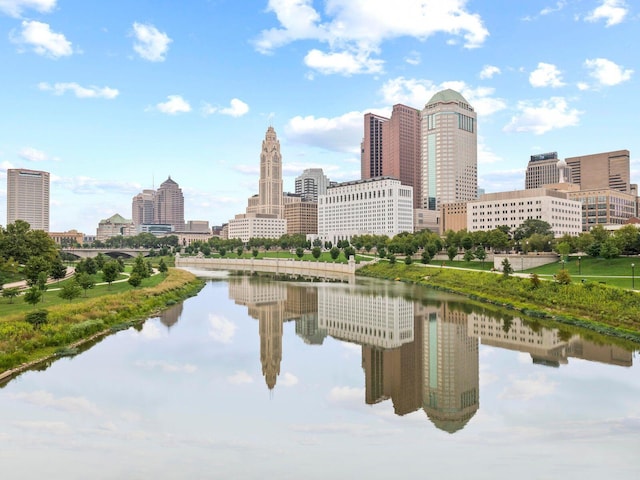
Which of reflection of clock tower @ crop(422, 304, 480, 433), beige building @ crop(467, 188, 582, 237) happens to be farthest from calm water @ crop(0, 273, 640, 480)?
beige building @ crop(467, 188, 582, 237)

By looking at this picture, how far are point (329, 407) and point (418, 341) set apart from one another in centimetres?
1665

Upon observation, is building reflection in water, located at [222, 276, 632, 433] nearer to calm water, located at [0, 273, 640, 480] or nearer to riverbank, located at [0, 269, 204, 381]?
calm water, located at [0, 273, 640, 480]

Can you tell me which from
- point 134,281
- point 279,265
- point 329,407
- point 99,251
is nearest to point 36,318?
point 329,407

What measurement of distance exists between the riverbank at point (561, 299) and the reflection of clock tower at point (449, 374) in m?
9.75

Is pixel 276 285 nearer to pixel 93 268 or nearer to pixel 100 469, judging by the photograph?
pixel 93 268

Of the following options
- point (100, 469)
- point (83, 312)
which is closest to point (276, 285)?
point (83, 312)

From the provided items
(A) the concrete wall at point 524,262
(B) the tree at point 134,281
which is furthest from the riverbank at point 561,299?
(B) the tree at point 134,281

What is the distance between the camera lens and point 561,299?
48.5 metres

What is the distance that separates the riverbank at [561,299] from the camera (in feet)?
130

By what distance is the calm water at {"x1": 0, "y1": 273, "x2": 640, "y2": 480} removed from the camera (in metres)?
17.6

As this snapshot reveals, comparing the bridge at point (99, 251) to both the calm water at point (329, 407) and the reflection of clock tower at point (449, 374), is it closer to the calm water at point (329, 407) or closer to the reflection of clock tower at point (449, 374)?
the calm water at point (329, 407)

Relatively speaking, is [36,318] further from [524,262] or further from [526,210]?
[526,210]

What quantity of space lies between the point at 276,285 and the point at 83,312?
1816 inches

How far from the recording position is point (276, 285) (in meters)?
85.1
